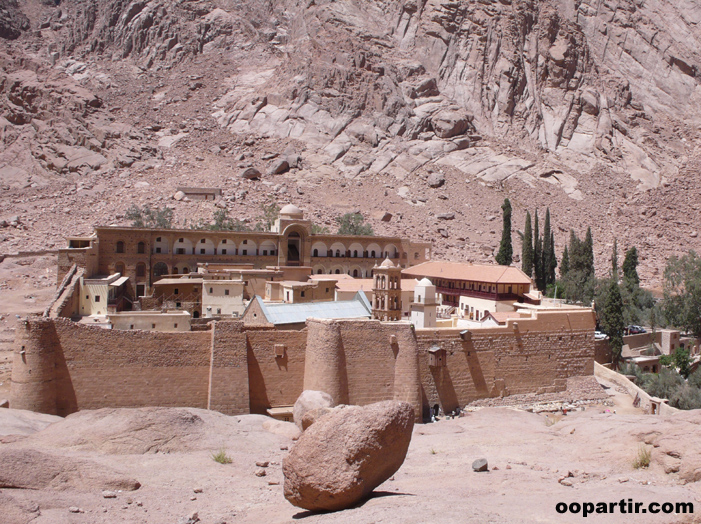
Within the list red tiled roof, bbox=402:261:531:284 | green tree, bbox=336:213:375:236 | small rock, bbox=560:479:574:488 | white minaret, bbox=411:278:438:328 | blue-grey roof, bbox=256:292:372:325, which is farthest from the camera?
green tree, bbox=336:213:375:236

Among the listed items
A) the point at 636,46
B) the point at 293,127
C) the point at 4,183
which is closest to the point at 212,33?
the point at 293,127

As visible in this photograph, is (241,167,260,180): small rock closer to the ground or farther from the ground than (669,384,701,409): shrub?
farther from the ground

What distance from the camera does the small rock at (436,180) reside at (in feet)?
214

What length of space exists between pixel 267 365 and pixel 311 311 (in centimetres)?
381

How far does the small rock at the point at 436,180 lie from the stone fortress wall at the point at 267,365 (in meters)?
43.5

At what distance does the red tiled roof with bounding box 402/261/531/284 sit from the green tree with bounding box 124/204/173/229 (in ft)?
61.2

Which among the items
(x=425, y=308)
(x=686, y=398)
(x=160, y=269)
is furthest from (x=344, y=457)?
(x=160, y=269)

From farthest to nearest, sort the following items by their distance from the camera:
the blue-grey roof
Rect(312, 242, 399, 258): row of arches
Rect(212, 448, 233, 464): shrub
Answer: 1. Rect(312, 242, 399, 258): row of arches
2. the blue-grey roof
3. Rect(212, 448, 233, 464): shrub

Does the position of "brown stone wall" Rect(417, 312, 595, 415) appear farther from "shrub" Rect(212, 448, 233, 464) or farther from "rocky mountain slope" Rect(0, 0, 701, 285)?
"rocky mountain slope" Rect(0, 0, 701, 285)

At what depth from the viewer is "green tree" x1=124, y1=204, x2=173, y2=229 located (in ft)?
152

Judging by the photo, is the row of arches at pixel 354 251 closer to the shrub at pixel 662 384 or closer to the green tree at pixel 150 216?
the green tree at pixel 150 216

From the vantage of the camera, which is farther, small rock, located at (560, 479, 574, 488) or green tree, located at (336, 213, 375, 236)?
green tree, located at (336, 213, 375, 236)

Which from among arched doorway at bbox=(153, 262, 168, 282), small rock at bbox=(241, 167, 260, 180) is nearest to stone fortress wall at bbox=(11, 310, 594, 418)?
arched doorway at bbox=(153, 262, 168, 282)

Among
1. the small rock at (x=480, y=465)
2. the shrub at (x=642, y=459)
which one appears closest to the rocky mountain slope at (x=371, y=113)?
the small rock at (x=480, y=465)
